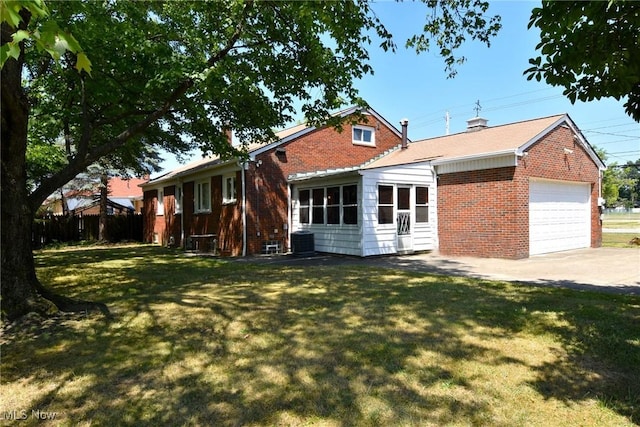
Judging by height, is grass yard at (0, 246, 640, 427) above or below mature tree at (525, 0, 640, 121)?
below

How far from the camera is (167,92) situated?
29.7 ft

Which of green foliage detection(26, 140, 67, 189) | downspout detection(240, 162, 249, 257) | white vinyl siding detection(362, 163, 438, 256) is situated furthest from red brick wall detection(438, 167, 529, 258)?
green foliage detection(26, 140, 67, 189)

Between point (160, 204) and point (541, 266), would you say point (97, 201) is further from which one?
point (541, 266)

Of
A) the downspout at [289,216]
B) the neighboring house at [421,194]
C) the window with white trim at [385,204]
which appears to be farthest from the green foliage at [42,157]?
the window with white trim at [385,204]

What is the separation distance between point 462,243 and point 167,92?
10299mm

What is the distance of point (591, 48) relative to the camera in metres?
4.15

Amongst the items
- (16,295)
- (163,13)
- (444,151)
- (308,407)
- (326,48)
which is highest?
(163,13)

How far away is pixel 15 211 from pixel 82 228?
21.5 meters

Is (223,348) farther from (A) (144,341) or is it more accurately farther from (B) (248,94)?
A: (B) (248,94)

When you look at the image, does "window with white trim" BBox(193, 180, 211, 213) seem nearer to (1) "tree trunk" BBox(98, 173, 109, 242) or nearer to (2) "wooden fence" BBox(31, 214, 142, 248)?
(1) "tree trunk" BBox(98, 173, 109, 242)

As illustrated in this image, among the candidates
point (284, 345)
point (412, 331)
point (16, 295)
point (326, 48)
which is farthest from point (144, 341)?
point (326, 48)

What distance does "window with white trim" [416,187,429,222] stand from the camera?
14.6 metres

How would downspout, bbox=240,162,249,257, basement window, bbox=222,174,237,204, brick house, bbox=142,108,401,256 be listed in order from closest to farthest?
downspout, bbox=240,162,249,257 < brick house, bbox=142,108,401,256 < basement window, bbox=222,174,237,204

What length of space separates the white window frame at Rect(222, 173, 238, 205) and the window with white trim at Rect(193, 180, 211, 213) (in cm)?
174
